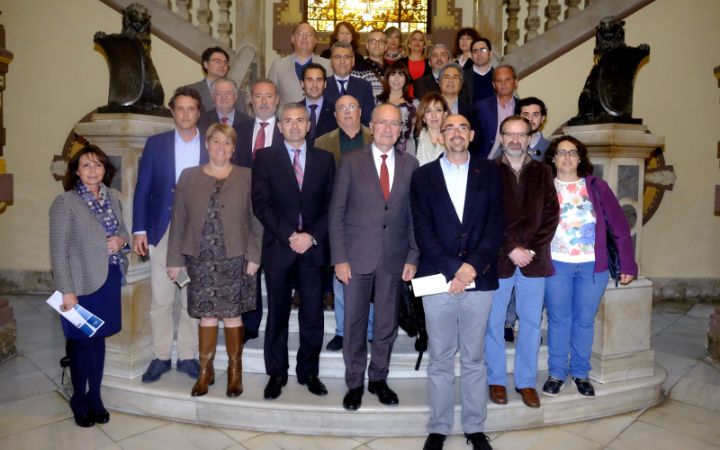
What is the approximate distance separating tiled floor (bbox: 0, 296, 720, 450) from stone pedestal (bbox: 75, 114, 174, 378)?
35 cm

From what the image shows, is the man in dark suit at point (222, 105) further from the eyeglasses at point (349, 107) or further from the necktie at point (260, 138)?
the eyeglasses at point (349, 107)

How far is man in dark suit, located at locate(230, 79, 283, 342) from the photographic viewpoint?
12.1 ft

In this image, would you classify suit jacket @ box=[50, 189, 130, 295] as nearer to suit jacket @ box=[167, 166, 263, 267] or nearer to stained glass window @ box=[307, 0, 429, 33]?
suit jacket @ box=[167, 166, 263, 267]

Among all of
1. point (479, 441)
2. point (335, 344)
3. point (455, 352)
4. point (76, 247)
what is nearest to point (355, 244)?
point (455, 352)

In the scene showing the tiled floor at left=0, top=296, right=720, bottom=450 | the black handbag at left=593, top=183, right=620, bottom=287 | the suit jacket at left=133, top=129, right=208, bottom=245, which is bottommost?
the tiled floor at left=0, top=296, right=720, bottom=450

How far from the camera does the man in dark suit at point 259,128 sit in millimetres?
3682

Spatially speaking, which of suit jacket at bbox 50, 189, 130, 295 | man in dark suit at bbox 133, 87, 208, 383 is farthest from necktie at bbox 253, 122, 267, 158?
suit jacket at bbox 50, 189, 130, 295

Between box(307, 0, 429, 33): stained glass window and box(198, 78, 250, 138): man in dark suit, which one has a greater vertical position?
box(307, 0, 429, 33): stained glass window

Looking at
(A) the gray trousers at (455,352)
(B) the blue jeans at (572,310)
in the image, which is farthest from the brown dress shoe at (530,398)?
(A) the gray trousers at (455,352)

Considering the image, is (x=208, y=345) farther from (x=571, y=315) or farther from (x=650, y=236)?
(x=650, y=236)

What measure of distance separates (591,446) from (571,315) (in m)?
0.75

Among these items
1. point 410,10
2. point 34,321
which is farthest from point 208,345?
point 410,10

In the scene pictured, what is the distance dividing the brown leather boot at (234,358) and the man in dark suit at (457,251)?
1157 millimetres

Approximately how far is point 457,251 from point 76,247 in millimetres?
2095
